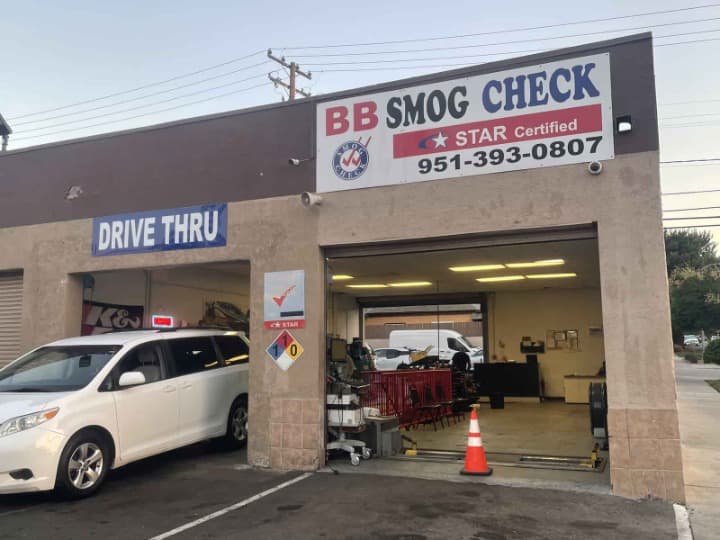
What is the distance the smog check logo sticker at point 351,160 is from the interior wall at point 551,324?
10.1 m

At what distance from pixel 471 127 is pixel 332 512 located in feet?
16.3

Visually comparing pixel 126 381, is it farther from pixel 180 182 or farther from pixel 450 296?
pixel 450 296

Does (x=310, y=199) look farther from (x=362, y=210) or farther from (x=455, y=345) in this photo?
(x=455, y=345)

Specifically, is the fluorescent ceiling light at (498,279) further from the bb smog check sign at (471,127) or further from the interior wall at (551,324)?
the bb smog check sign at (471,127)

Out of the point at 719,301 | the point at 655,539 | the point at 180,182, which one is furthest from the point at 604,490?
the point at 719,301

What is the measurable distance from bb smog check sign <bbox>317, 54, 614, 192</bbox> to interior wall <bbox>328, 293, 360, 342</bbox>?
9.24 meters

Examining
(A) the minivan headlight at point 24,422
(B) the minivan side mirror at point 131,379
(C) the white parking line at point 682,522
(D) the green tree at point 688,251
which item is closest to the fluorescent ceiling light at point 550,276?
(C) the white parking line at point 682,522

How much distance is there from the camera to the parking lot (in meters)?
5.66

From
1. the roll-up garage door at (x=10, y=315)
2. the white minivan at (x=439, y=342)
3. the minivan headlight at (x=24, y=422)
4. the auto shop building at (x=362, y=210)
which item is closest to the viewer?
the minivan headlight at (x=24, y=422)

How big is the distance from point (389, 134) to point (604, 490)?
515 centimetres

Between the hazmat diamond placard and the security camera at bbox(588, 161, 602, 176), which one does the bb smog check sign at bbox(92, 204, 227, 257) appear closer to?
the hazmat diamond placard

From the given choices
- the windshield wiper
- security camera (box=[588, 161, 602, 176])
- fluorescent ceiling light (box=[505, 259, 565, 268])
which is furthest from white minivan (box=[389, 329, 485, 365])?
the windshield wiper

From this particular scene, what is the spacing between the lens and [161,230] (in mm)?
9852

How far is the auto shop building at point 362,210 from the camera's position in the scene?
7035 millimetres
